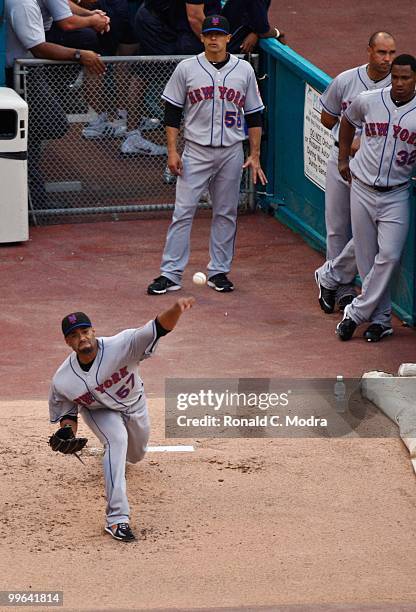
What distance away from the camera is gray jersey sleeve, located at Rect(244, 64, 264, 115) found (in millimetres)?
10203

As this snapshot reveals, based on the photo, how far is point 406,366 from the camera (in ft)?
28.0

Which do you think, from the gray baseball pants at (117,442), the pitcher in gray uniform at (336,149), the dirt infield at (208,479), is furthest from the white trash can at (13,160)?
the gray baseball pants at (117,442)

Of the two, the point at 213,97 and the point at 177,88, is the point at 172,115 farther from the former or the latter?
the point at 213,97

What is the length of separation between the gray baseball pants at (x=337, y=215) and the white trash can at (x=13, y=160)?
266 cm

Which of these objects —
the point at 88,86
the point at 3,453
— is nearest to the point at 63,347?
the point at 3,453

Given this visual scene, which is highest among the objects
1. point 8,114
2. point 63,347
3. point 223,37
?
point 223,37

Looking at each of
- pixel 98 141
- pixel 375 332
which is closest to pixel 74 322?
pixel 375 332

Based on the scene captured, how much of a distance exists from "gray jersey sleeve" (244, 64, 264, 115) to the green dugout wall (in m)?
0.78

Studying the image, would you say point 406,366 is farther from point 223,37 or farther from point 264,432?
point 223,37

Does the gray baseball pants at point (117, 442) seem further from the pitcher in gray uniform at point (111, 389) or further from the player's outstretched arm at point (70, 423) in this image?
the player's outstretched arm at point (70, 423)

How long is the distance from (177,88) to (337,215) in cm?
156

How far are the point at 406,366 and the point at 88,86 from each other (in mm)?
4700

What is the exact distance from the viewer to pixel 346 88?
959 centimetres

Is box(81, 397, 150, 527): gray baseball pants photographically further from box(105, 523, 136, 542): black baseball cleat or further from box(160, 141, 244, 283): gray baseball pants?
box(160, 141, 244, 283): gray baseball pants
